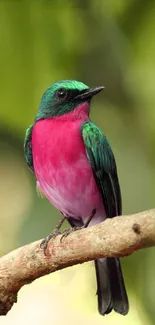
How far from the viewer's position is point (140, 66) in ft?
8.73

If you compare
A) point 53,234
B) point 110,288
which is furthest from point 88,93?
point 110,288

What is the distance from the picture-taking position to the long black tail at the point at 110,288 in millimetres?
3221

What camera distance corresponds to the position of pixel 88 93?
3.22 metres

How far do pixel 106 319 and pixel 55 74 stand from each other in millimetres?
1626

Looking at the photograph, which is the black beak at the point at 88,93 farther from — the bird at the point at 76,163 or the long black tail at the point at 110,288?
the long black tail at the point at 110,288

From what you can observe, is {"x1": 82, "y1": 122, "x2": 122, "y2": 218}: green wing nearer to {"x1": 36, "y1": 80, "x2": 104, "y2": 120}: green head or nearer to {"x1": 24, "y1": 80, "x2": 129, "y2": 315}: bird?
{"x1": 24, "y1": 80, "x2": 129, "y2": 315}: bird

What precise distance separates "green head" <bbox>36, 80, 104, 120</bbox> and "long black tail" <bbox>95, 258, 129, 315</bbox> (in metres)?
0.73

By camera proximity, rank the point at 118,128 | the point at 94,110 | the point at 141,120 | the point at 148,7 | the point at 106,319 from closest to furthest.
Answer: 1. the point at 148,7
2. the point at 141,120
3. the point at 118,128
4. the point at 94,110
5. the point at 106,319

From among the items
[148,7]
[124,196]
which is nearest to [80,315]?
[124,196]

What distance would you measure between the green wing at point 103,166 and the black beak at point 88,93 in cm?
13

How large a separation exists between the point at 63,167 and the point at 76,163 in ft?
0.20

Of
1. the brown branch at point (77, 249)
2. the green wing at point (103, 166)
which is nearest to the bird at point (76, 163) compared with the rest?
the green wing at point (103, 166)

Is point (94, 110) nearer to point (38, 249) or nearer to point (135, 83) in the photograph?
point (135, 83)

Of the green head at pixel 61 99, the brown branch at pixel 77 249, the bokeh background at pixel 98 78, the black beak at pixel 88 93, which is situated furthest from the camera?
the green head at pixel 61 99
